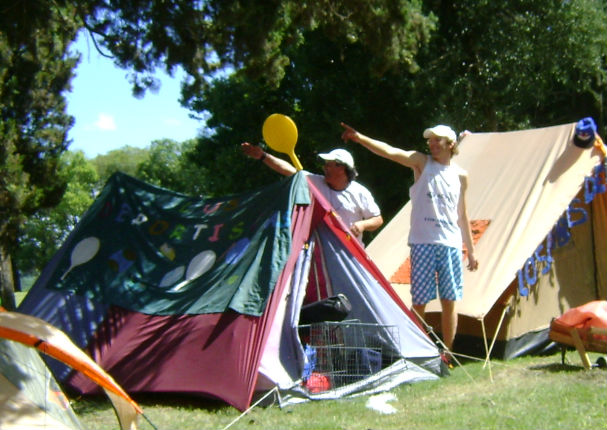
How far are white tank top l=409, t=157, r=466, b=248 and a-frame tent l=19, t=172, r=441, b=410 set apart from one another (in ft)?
1.57

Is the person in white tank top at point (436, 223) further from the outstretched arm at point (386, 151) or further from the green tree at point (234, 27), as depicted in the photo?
the green tree at point (234, 27)

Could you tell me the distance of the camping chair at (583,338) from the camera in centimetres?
509

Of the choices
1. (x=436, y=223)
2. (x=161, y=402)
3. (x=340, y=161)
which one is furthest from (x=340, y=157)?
(x=161, y=402)

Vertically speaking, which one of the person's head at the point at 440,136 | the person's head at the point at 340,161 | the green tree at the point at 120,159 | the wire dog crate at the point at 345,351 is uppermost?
the green tree at the point at 120,159

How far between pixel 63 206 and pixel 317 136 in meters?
41.3

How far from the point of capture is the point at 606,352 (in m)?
5.04

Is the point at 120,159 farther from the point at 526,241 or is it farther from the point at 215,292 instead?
the point at 215,292

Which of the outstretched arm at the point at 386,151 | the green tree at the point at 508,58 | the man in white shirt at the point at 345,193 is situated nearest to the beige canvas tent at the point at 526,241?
the man in white shirt at the point at 345,193

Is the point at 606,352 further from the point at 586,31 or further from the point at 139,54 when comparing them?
the point at 586,31

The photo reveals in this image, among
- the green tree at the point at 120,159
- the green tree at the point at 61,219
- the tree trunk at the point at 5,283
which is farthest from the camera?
the green tree at the point at 120,159

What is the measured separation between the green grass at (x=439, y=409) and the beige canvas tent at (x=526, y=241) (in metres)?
0.67

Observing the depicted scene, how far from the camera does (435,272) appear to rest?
539 cm

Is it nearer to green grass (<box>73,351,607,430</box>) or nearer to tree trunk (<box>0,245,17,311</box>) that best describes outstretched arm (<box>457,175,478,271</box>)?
green grass (<box>73,351,607,430</box>)

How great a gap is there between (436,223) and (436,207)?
0.11 metres
